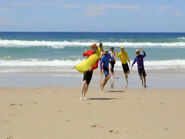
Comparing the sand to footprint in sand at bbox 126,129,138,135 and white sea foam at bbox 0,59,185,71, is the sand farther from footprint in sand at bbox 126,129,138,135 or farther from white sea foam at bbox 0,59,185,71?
white sea foam at bbox 0,59,185,71

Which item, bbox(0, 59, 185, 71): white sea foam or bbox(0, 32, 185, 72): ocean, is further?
bbox(0, 32, 185, 72): ocean

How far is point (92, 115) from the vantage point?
20.6 feet

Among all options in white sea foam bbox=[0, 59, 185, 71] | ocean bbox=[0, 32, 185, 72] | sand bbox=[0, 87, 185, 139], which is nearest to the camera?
sand bbox=[0, 87, 185, 139]

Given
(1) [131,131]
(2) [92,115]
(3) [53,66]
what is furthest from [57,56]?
(1) [131,131]

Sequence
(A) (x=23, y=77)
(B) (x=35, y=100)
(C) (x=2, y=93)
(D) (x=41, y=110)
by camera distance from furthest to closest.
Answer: (A) (x=23, y=77)
(C) (x=2, y=93)
(B) (x=35, y=100)
(D) (x=41, y=110)

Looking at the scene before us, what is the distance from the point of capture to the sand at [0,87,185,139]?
5074 millimetres

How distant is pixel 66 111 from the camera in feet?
21.8

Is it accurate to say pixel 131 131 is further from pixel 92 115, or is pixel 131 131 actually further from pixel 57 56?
A: pixel 57 56

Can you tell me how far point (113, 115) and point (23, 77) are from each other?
7.50 metres

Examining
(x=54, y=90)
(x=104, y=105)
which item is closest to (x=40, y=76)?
(x=54, y=90)

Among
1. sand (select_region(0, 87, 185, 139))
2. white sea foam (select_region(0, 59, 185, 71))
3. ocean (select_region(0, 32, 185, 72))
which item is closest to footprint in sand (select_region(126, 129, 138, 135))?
sand (select_region(0, 87, 185, 139))

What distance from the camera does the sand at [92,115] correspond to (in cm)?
507

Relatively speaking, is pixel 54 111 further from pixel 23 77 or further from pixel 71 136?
pixel 23 77

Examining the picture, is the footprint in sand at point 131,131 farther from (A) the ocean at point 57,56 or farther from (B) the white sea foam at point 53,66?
(B) the white sea foam at point 53,66
